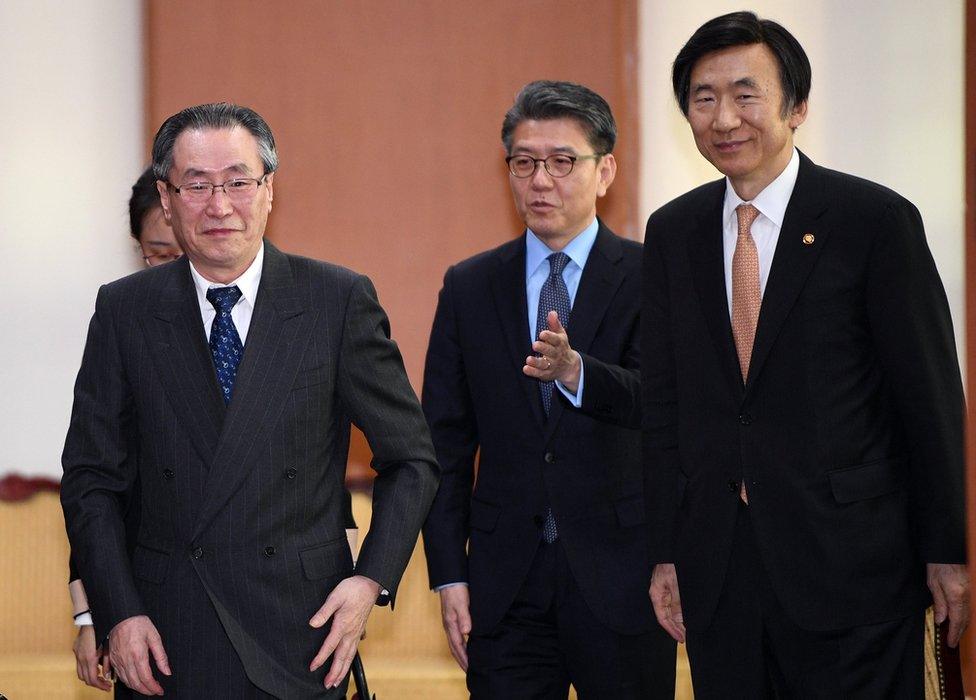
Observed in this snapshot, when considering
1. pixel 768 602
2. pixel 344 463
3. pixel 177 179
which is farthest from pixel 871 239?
pixel 177 179

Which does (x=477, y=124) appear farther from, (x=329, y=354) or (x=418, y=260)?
(x=329, y=354)

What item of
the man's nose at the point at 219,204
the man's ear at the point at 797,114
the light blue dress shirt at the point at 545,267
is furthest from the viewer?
the light blue dress shirt at the point at 545,267

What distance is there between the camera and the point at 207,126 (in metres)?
2.52

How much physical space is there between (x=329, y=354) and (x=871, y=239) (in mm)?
1038

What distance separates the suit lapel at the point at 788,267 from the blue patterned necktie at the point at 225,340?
972 millimetres

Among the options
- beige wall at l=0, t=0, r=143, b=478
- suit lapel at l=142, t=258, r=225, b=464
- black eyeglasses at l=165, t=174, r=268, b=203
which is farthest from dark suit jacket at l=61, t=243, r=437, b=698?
beige wall at l=0, t=0, r=143, b=478

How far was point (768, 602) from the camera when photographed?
2.39m

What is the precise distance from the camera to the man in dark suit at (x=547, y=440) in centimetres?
282

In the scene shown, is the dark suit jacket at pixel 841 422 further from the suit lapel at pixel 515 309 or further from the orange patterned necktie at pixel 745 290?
the suit lapel at pixel 515 309

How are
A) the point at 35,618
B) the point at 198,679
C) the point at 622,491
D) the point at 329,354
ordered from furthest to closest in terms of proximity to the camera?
1. the point at 35,618
2. the point at 622,491
3. the point at 329,354
4. the point at 198,679

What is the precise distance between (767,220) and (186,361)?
1145 millimetres

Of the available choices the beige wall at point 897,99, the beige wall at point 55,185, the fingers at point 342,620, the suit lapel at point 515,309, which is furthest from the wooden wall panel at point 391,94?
the fingers at point 342,620

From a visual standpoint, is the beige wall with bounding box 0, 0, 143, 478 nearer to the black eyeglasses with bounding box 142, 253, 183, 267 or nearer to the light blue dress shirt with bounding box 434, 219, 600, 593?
the black eyeglasses with bounding box 142, 253, 183, 267

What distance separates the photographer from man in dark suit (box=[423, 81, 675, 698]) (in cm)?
282
